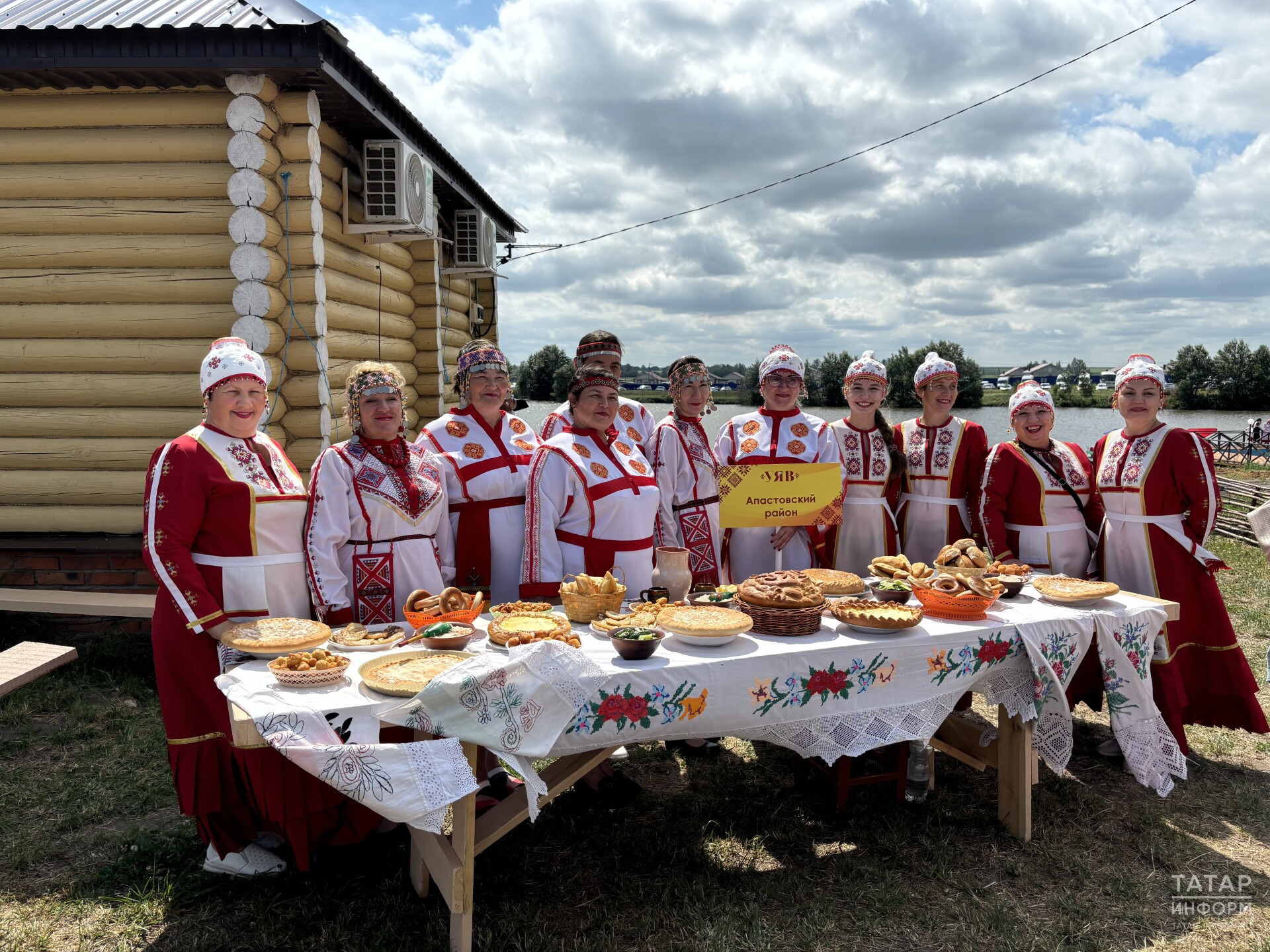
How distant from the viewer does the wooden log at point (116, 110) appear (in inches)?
220

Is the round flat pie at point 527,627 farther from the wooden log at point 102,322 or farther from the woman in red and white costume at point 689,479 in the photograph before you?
the wooden log at point 102,322

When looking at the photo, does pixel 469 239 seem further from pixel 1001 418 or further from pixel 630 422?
pixel 1001 418

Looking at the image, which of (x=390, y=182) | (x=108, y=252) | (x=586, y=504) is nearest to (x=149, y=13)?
(x=108, y=252)

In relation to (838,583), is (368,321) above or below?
above

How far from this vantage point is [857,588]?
3.79 meters

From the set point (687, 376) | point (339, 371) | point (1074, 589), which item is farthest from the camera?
point (339, 371)

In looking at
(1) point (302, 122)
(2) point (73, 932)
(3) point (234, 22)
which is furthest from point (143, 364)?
(2) point (73, 932)

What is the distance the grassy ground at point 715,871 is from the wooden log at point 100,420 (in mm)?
2312

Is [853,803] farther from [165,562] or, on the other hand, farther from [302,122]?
[302,122]

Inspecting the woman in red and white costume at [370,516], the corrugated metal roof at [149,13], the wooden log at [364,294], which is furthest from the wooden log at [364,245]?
the woman in red and white costume at [370,516]

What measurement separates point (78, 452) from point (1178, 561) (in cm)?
736

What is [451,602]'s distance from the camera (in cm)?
323

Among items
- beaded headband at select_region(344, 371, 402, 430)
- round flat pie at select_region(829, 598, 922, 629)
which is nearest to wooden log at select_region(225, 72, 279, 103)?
beaded headband at select_region(344, 371, 402, 430)

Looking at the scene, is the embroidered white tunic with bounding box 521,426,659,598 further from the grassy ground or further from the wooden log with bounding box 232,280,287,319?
the wooden log with bounding box 232,280,287,319
